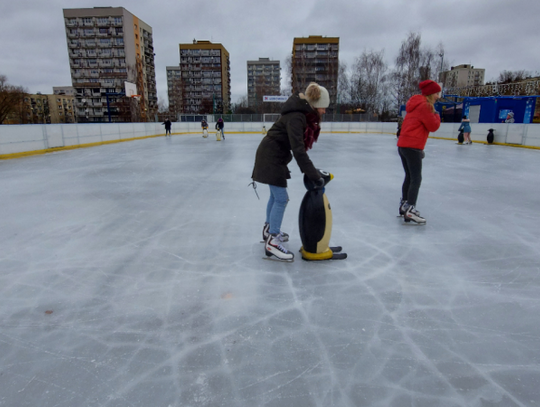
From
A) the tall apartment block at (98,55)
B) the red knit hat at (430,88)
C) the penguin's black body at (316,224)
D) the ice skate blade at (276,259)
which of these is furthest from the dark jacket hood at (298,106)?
the tall apartment block at (98,55)

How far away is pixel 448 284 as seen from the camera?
2.17m

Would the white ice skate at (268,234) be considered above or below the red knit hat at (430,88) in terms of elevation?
below

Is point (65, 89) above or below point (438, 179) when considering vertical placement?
above

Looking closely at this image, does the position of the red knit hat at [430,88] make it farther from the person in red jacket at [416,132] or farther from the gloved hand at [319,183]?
the gloved hand at [319,183]

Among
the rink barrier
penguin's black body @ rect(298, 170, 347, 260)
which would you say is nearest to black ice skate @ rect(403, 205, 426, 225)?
penguin's black body @ rect(298, 170, 347, 260)

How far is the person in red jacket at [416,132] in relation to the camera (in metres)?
3.18

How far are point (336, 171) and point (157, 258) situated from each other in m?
4.78

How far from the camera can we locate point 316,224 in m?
2.48

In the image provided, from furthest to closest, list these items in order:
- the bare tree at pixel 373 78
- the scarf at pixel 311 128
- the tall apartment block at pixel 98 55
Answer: the tall apartment block at pixel 98 55
the bare tree at pixel 373 78
the scarf at pixel 311 128

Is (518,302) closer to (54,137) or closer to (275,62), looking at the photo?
(54,137)

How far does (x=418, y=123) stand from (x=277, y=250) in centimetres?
197

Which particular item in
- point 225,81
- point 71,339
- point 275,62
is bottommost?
point 71,339

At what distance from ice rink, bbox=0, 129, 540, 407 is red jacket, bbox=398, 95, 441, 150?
0.84m

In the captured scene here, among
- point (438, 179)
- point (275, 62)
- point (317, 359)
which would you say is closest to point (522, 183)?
point (438, 179)
